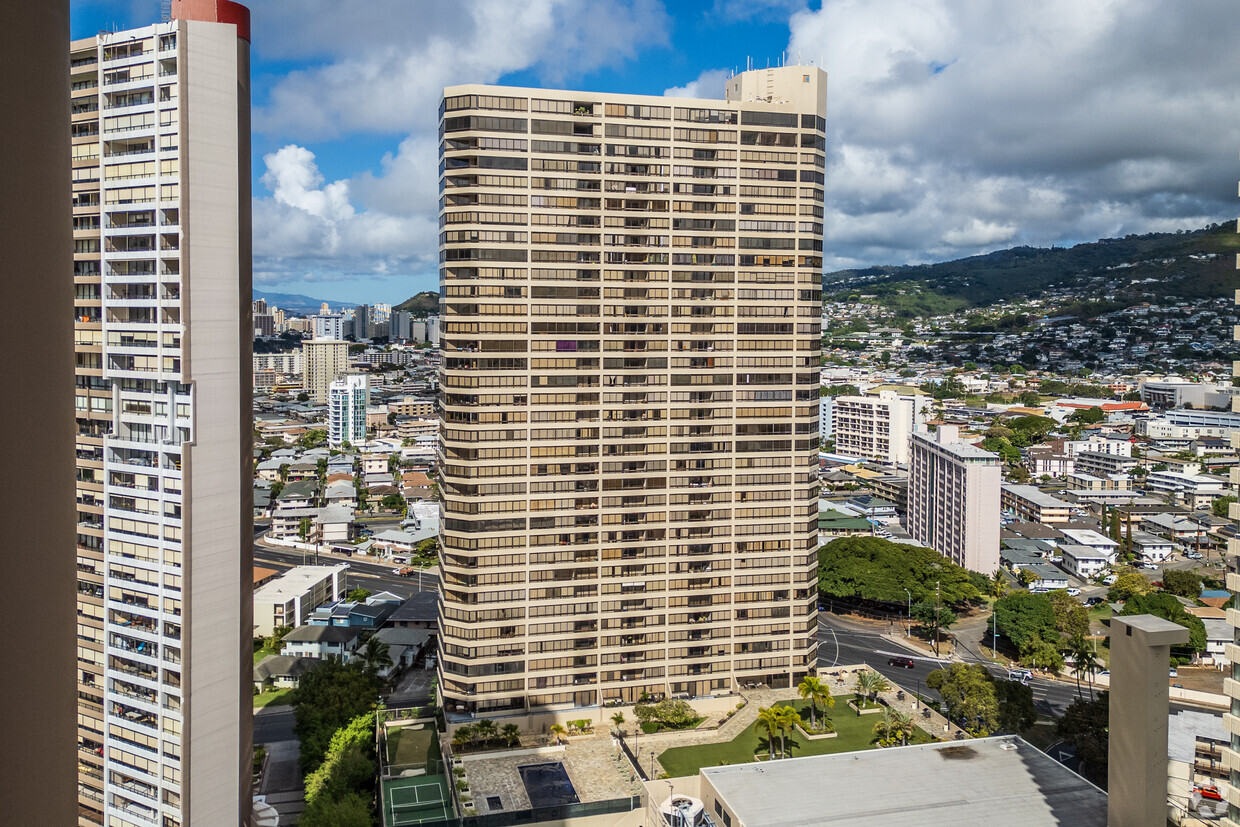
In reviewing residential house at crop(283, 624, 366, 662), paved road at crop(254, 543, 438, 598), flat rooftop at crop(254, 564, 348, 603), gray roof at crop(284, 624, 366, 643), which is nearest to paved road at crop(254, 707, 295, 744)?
residential house at crop(283, 624, 366, 662)

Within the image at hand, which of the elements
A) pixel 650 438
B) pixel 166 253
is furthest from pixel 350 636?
pixel 166 253

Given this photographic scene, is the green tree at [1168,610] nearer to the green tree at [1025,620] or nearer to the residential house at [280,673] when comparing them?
the green tree at [1025,620]

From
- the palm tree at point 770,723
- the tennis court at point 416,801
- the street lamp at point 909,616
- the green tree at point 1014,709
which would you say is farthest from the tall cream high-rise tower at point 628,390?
the street lamp at point 909,616

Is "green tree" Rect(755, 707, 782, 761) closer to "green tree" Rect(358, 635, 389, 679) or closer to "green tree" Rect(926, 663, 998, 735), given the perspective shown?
"green tree" Rect(926, 663, 998, 735)

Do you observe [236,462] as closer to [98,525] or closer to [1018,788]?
[98,525]

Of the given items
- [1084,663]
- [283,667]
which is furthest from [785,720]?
[283,667]

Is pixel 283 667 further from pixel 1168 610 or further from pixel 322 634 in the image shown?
pixel 1168 610

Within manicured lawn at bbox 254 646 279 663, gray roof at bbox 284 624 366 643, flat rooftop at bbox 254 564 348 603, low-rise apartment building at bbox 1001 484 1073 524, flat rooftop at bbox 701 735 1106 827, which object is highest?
low-rise apartment building at bbox 1001 484 1073 524
